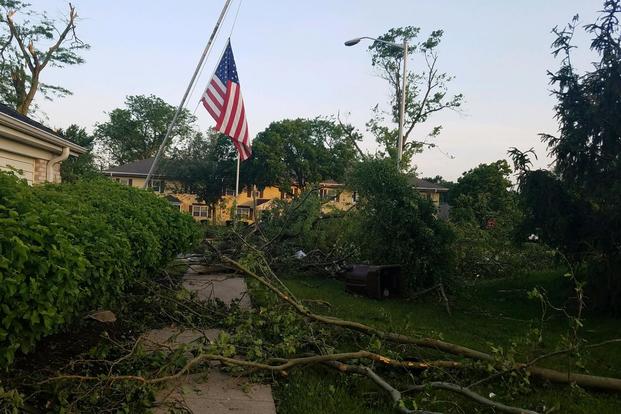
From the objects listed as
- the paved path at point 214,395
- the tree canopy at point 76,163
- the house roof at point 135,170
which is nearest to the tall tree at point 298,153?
the house roof at point 135,170

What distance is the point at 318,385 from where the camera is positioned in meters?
4.05

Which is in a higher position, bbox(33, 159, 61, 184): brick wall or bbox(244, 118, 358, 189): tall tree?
bbox(244, 118, 358, 189): tall tree

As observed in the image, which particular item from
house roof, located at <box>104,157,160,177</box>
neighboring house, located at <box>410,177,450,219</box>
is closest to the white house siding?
neighboring house, located at <box>410,177,450,219</box>

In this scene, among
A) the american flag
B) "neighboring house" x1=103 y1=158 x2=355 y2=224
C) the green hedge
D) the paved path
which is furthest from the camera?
"neighboring house" x1=103 y1=158 x2=355 y2=224

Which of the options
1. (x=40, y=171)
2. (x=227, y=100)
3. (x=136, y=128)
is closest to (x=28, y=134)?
(x=40, y=171)

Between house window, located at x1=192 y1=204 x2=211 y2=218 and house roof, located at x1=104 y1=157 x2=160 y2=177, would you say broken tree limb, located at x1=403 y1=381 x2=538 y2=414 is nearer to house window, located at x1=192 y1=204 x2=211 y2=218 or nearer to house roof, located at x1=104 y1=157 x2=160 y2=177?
house roof, located at x1=104 y1=157 x2=160 y2=177

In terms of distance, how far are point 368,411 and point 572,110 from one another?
574 cm

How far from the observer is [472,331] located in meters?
6.40

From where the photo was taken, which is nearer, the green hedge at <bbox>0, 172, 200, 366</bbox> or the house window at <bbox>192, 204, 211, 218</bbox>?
the green hedge at <bbox>0, 172, 200, 366</bbox>

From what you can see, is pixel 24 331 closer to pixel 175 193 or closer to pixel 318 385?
pixel 318 385

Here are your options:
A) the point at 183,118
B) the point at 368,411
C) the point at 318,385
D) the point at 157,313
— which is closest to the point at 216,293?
the point at 157,313

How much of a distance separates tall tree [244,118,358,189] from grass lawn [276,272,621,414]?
33.8 meters

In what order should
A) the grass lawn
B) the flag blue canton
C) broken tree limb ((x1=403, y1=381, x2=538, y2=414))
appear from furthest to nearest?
the flag blue canton, the grass lawn, broken tree limb ((x1=403, y1=381, x2=538, y2=414))

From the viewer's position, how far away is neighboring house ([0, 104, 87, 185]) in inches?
339
